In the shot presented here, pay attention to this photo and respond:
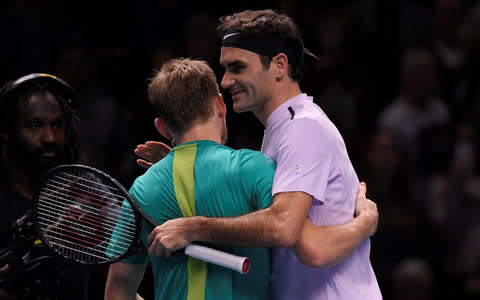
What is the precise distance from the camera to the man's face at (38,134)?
11.9 ft

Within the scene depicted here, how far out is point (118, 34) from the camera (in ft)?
25.2

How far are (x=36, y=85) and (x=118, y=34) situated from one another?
4100mm

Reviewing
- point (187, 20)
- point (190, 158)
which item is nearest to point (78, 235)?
point (190, 158)

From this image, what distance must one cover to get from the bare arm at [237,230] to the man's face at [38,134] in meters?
0.89

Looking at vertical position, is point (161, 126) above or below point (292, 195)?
above

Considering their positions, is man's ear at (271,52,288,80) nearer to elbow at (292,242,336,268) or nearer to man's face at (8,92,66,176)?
elbow at (292,242,336,268)

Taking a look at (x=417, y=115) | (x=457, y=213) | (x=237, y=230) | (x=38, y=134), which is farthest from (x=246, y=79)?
(x=417, y=115)

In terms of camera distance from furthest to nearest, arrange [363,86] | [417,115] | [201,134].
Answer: [363,86], [417,115], [201,134]

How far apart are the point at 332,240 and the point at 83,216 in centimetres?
101

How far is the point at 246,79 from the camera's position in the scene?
340 centimetres

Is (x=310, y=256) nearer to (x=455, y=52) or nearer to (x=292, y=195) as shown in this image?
(x=292, y=195)

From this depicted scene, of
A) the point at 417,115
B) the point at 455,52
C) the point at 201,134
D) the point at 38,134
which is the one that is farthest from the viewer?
the point at 455,52

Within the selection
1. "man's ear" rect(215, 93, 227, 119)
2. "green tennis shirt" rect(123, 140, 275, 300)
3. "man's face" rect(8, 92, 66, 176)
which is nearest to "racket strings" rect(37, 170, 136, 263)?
"green tennis shirt" rect(123, 140, 275, 300)

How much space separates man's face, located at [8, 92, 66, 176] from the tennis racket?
1.02 ft
